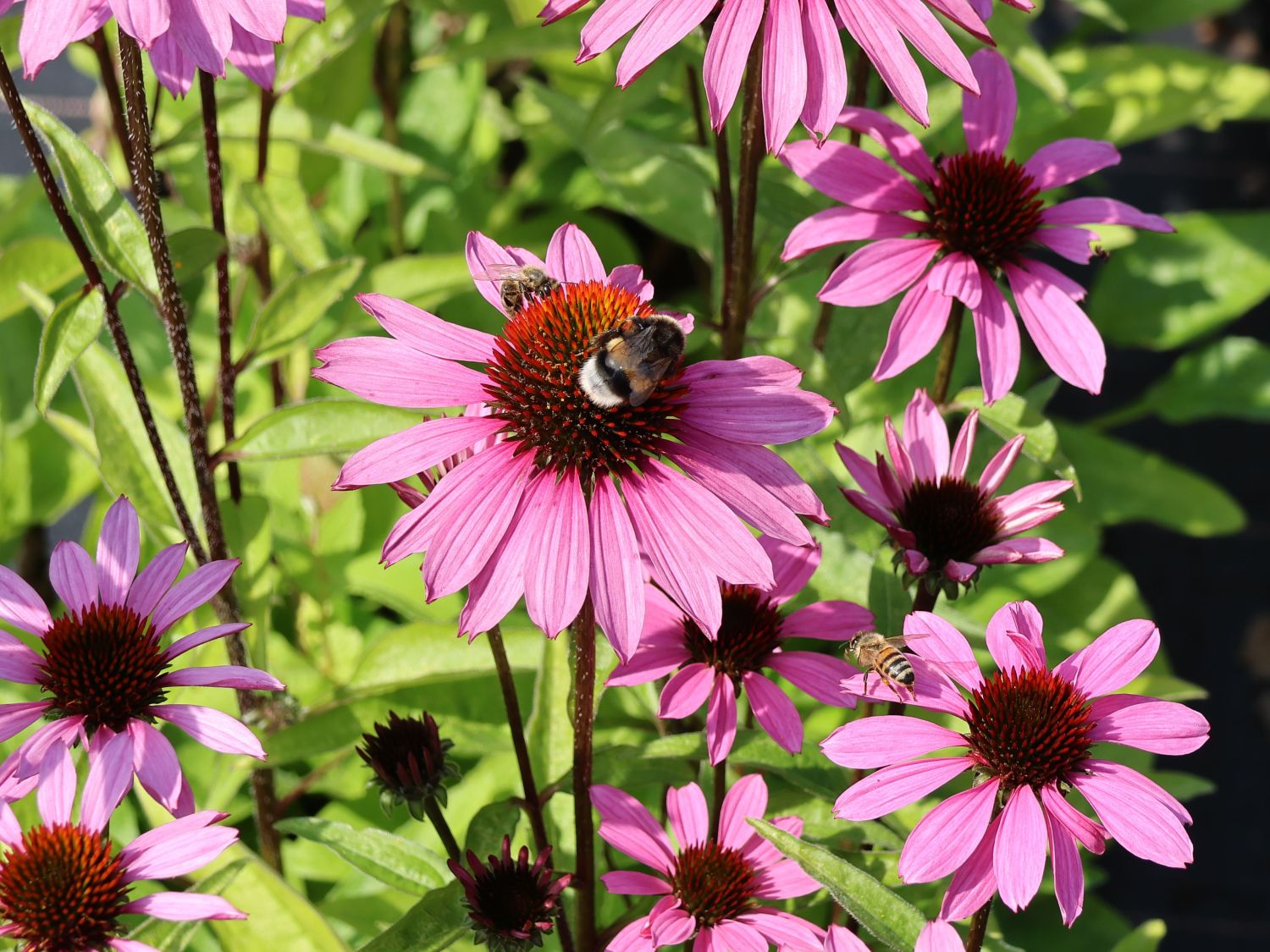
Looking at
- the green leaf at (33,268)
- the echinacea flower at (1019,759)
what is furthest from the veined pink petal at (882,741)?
the green leaf at (33,268)

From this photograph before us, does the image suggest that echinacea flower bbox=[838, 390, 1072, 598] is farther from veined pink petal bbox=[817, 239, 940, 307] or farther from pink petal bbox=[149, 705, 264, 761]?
pink petal bbox=[149, 705, 264, 761]

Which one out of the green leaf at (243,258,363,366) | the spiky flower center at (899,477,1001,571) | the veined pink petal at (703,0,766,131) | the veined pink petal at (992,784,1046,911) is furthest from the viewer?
the green leaf at (243,258,363,366)

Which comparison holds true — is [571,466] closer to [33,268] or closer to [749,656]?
[749,656]

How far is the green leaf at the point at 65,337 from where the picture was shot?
1063 mm

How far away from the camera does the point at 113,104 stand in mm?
1290

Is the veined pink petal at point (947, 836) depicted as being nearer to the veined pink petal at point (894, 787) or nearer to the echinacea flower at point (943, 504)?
the veined pink petal at point (894, 787)

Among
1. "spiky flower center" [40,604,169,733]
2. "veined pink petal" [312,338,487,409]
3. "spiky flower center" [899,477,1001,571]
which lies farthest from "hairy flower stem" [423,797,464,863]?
"spiky flower center" [899,477,1001,571]

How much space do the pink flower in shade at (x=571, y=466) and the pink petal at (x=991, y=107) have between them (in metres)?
0.45

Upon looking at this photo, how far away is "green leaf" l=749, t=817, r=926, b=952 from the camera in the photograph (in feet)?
2.97

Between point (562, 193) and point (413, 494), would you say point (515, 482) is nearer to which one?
point (413, 494)

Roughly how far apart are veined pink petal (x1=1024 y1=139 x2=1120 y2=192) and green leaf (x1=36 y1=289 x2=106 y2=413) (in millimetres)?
842

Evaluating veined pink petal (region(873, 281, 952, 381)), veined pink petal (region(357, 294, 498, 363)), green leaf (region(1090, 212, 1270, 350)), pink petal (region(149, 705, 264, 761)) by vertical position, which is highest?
green leaf (region(1090, 212, 1270, 350))

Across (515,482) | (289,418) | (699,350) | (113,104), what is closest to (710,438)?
(515,482)

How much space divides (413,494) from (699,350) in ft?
2.19
